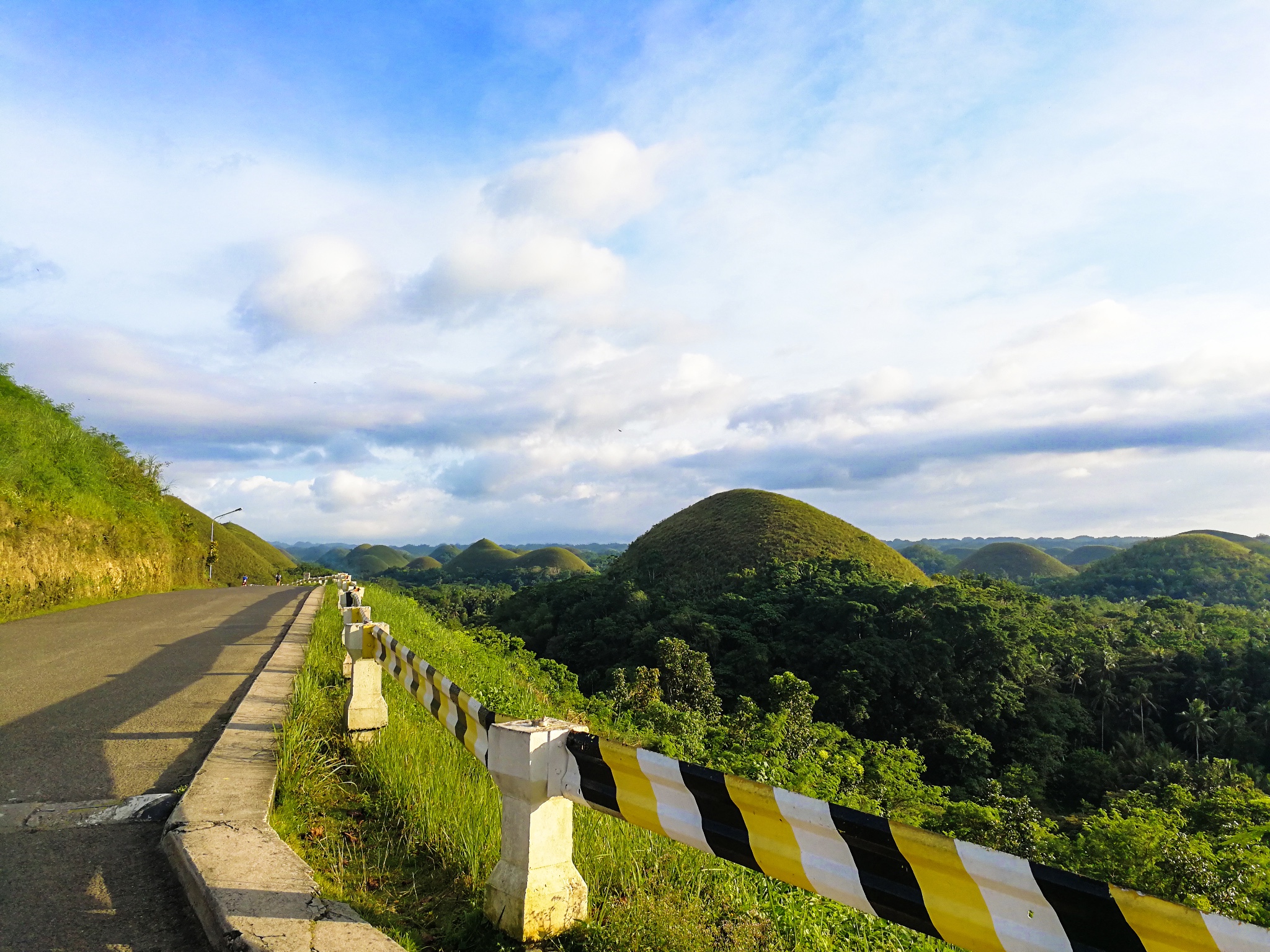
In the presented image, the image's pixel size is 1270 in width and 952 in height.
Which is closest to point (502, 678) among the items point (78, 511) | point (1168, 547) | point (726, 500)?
point (78, 511)

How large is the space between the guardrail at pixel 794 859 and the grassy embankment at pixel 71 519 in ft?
43.8

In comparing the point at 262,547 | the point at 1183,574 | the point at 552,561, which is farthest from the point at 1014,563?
the point at 262,547

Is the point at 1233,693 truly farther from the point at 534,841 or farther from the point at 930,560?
the point at 930,560

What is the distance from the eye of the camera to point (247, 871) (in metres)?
2.75

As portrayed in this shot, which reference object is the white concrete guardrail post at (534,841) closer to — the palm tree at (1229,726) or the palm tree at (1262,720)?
the palm tree at (1229,726)

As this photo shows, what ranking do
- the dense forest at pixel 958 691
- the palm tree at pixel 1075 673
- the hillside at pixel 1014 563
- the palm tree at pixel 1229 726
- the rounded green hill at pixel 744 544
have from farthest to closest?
the hillside at pixel 1014 563, the rounded green hill at pixel 744 544, the palm tree at pixel 1075 673, the palm tree at pixel 1229 726, the dense forest at pixel 958 691

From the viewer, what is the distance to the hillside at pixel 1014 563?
140500mm

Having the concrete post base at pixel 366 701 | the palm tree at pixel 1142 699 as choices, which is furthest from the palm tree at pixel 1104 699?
the concrete post base at pixel 366 701

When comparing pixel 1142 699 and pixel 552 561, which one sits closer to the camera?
pixel 1142 699

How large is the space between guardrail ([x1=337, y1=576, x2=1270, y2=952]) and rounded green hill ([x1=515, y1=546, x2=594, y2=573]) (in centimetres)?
13631

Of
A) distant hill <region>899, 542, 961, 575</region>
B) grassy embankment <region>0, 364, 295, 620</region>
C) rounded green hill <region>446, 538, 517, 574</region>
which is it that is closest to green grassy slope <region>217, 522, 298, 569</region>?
rounded green hill <region>446, 538, 517, 574</region>

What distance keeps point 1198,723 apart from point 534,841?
53.9 meters

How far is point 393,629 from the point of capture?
9.97 metres

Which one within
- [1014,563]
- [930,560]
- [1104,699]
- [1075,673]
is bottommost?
[1104,699]
